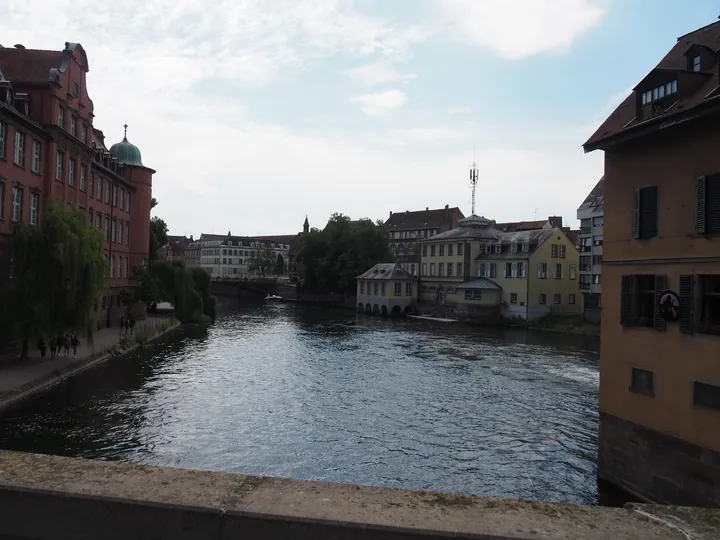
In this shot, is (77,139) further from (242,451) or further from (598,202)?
(598,202)

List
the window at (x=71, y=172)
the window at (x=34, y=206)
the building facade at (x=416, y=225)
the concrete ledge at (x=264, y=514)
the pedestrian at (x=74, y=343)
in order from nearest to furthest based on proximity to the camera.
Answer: the concrete ledge at (x=264, y=514)
the pedestrian at (x=74, y=343)
the window at (x=34, y=206)
the window at (x=71, y=172)
the building facade at (x=416, y=225)

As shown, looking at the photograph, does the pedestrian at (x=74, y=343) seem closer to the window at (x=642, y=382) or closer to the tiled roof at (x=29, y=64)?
the tiled roof at (x=29, y=64)

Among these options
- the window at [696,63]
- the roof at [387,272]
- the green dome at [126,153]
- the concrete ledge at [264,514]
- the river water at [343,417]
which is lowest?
the river water at [343,417]

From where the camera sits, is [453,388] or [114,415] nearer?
[114,415]

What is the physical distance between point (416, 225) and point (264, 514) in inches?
5278

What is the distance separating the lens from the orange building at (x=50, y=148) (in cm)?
2981

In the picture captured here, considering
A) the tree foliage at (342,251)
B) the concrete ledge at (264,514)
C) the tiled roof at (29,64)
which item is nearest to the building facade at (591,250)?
the tree foliage at (342,251)

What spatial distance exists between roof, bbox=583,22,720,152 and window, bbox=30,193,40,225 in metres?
29.8

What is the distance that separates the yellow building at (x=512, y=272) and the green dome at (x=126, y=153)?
40.8 meters

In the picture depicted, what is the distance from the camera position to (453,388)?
29.6 metres

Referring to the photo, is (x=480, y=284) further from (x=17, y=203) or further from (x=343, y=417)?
(x=17, y=203)

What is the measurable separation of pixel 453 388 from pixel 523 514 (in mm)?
26194

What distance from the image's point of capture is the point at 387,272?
86.9 meters

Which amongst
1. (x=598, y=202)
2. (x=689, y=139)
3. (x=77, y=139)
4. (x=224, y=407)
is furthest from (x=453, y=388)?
(x=598, y=202)
